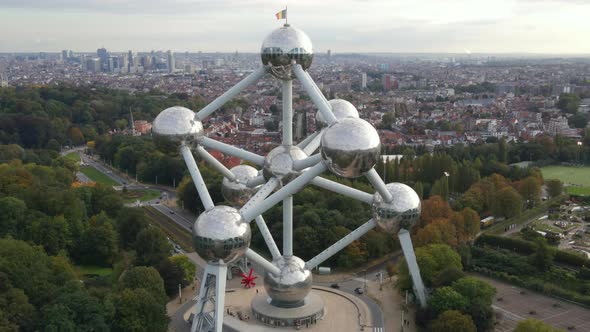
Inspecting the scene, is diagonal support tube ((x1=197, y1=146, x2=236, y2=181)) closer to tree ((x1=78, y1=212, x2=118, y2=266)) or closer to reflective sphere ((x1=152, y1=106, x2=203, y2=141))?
reflective sphere ((x1=152, y1=106, x2=203, y2=141))

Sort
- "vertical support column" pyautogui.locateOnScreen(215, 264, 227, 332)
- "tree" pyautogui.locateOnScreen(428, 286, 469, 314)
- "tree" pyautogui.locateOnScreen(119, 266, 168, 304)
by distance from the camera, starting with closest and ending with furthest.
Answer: "vertical support column" pyautogui.locateOnScreen(215, 264, 227, 332) → "tree" pyautogui.locateOnScreen(428, 286, 469, 314) → "tree" pyautogui.locateOnScreen(119, 266, 168, 304)

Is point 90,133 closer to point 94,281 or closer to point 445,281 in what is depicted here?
point 94,281

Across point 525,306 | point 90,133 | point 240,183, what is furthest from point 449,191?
point 90,133

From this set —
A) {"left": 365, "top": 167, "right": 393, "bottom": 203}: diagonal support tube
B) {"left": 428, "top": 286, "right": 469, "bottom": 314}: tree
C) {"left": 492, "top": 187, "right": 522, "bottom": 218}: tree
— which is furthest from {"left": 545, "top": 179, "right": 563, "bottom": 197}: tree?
{"left": 365, "top": 167, "right": 393, "bottom": 203}: diagonal support tube

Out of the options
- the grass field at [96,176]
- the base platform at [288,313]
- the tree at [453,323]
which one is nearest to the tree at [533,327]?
the tree at [453,323]

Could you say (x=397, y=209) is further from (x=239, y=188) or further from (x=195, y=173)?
(x=195, y=173)

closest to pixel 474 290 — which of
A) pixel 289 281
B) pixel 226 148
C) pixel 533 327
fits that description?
pixel 533 327
